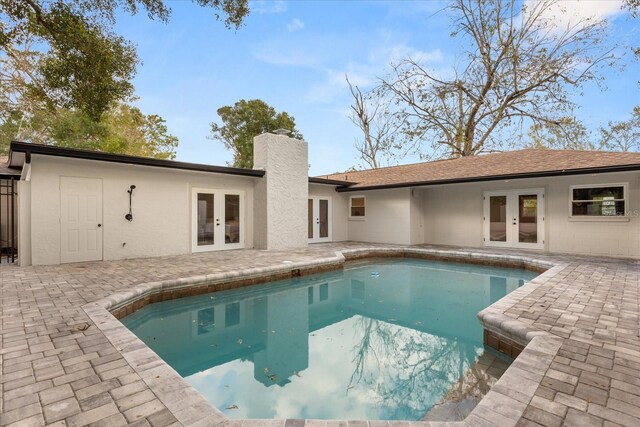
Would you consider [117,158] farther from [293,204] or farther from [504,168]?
[504,168]

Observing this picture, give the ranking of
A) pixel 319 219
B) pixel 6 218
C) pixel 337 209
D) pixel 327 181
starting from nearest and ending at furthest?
pixel 6 218
pixel 327 181
pixel 319 219
pixel 337 209

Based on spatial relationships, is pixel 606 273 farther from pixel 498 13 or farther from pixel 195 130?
pixel 195 130

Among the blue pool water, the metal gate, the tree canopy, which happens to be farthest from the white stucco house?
the tree canopy

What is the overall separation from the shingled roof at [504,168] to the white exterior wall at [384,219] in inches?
21.7

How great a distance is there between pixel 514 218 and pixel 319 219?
7.15 meters

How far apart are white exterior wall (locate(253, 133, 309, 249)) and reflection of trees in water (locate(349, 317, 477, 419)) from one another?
259 inches

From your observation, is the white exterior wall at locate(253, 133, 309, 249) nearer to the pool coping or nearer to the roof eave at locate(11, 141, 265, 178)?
the roof eave at locate(11, 141, 265, 178)

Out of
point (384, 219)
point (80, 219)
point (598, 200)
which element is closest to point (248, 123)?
point (384, 219)

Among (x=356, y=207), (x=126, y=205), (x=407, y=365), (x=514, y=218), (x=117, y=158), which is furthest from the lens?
(x=356, y=207)

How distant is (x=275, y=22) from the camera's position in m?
11.8

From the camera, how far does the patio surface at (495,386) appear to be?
2.12 m

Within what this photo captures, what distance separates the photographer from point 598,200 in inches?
375

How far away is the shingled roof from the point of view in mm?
8867

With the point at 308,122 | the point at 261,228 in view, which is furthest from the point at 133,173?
the point at 308,122
